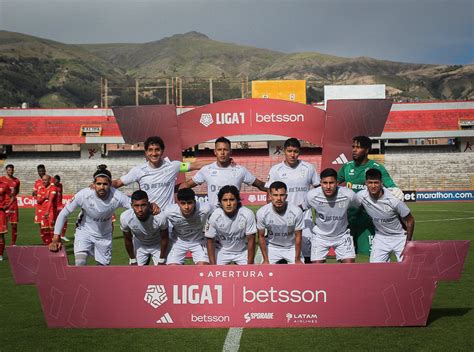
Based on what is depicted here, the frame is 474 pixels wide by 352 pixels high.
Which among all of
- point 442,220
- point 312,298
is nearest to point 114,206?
point 312,298

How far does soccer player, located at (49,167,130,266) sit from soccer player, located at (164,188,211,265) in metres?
0.75

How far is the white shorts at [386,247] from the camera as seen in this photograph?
798cm

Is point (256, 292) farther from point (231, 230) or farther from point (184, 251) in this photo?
point (184, 251)

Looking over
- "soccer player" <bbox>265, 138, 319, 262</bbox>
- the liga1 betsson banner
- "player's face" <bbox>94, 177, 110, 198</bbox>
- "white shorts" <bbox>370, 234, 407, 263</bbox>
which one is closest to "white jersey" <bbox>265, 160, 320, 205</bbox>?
"soccer player" <bbox>265, 138, 319, 262</bbox>

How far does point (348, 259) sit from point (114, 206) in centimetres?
314

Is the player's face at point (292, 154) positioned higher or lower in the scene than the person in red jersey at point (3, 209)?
higher

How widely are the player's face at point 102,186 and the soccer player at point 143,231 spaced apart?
1.37 ft

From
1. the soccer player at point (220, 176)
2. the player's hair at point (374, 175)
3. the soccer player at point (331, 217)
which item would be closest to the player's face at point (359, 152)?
the soccer player at point (331, 217)

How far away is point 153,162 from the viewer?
870cm

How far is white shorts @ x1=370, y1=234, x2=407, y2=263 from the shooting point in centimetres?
798

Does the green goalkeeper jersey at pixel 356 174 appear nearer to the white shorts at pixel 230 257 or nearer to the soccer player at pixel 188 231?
the white shorts at pixel 230 257

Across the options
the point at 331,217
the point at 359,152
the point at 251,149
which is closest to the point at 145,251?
the point at 331,217

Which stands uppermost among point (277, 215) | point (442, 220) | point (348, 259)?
point (277, 215)

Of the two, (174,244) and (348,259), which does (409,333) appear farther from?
(174,244)
